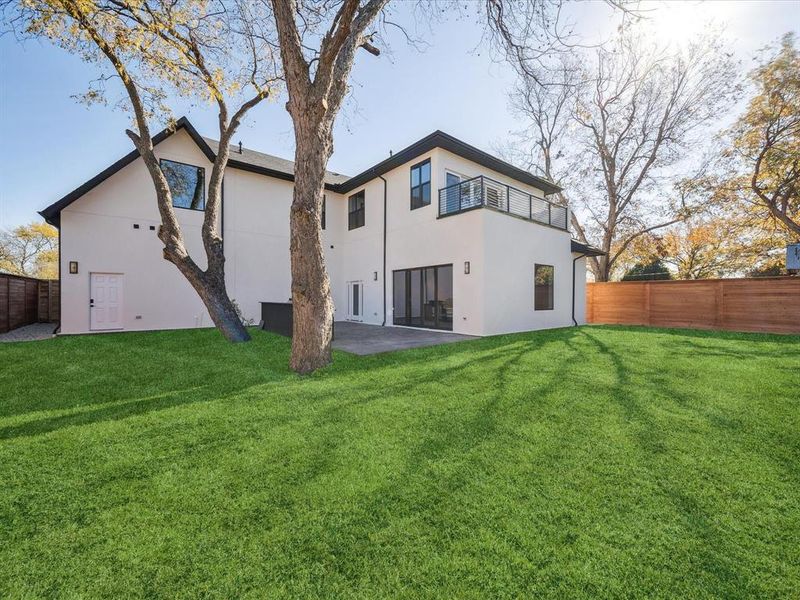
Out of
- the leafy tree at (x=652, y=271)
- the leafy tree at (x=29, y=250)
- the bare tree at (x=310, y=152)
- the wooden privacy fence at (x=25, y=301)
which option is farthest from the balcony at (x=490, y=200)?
the leafy tree at (x=29, y=250)

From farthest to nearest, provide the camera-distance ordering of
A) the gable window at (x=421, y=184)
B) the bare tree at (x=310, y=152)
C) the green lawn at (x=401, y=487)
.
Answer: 1. the gable window at (x=421, y=184)
2. the bare tree at (x=310, y=152)
3. the green lawn at (x=401, y=487)

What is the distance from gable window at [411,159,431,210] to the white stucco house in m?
0.05

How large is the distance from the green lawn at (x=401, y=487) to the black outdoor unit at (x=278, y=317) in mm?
4199

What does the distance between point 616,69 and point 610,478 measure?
18959 millimetres

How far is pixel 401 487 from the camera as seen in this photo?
235 centimetres

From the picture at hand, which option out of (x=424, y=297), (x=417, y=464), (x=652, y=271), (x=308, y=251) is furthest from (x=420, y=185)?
(x=652, y=271)

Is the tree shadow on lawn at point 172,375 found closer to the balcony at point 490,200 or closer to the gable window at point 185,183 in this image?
the balcony at point 490,200

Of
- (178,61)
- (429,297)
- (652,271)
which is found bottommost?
(429,297)

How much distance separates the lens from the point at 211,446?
2.95 m

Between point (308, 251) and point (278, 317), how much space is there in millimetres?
4739

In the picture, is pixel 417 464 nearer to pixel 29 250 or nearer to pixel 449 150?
pixel 449 150

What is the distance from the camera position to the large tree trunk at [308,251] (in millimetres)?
5379

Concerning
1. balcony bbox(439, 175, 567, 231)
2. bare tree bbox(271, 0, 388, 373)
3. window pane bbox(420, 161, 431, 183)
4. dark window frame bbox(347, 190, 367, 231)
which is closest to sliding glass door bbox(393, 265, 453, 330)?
balcony bbox(439, 175, 567, 231)

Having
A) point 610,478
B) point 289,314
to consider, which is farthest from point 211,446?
point 289,314
